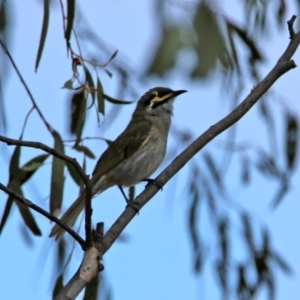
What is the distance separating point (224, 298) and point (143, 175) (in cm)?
69

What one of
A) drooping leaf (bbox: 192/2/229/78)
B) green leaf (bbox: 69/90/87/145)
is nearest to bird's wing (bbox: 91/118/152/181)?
green leaf (bbox: 69/90/87/145)

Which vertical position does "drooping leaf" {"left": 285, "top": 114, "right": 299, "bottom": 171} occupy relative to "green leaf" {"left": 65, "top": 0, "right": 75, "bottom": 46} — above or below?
above

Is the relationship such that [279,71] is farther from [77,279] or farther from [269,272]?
[269,272]

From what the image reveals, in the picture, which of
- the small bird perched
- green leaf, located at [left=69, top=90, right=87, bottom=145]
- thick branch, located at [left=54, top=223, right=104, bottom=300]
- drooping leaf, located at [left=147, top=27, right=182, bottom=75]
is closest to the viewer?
thick branch, located at [left=54, top=223, right=104, bottom=300]

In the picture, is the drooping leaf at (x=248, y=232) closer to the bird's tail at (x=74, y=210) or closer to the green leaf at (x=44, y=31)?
the bird's tail at (x=74, y=210)

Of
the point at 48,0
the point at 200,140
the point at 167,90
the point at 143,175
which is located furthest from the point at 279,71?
the point at 167,90

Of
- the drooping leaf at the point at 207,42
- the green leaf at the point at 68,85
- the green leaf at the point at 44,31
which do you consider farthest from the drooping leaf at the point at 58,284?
the drooping leaf at the point at 207,42

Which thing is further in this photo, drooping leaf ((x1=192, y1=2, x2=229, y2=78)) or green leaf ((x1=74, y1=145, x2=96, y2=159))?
green leaf ((x1=74, y1=145, x2=96, y2=159))

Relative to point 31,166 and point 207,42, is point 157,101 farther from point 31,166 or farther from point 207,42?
point 207,42

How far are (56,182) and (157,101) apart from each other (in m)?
1.20

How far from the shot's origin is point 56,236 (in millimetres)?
3641

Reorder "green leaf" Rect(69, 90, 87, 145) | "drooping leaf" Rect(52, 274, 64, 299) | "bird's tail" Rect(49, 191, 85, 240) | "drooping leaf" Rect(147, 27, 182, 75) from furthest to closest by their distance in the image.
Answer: "green leaf" Rect(69, 90, 87, 145) → "bird's tail" Rect(49, 191, 85, 240) → "drooping leaf" Rect(52, 274, 64, 299) → "drooping leaf" Rect(147, 27, 182, 75)

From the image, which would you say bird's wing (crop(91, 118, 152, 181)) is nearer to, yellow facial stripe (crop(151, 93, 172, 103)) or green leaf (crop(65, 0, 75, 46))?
yellow facial stripe (crop(151, 93, 172, 103))

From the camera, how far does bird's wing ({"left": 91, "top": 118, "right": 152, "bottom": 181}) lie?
4.35 metres
